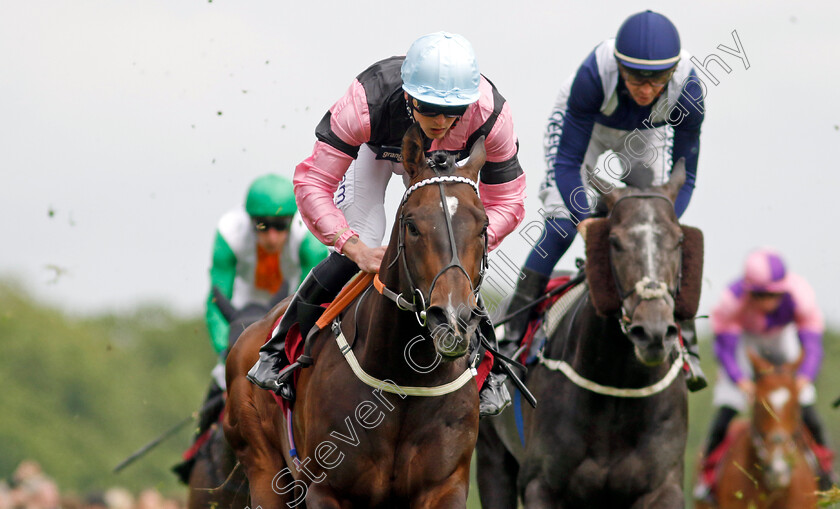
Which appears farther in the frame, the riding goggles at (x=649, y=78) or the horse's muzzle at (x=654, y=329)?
the riding goggles at (x=649, y=78)

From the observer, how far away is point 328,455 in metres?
4.79

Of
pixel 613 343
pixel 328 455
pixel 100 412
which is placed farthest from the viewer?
pixel 100 412

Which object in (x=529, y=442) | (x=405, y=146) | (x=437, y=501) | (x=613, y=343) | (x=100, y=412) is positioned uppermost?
(x=405, y=146)

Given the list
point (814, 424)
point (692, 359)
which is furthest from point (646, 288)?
point (814, 424)

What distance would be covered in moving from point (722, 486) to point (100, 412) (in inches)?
1708

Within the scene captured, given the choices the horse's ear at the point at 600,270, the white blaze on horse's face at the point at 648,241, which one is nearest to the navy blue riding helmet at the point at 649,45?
the horse's ear at the point at 600,270

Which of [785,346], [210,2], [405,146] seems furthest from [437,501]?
[785,346]

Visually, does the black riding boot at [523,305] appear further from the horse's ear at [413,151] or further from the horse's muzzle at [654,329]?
the horse's ear at [413,151]

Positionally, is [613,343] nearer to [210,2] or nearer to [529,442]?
[529,442]

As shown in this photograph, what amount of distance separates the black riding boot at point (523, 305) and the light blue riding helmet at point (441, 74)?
243 cm

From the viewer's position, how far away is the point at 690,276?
19.2ft

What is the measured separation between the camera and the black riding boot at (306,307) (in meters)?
5.45

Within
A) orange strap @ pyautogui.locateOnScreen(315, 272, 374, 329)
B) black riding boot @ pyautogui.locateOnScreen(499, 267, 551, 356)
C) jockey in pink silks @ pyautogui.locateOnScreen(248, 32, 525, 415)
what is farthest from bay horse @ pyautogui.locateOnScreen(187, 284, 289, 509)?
orange strap @ pyautogui.locateOnScreen(315, 272, 374, 329)

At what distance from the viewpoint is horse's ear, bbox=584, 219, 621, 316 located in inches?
234
